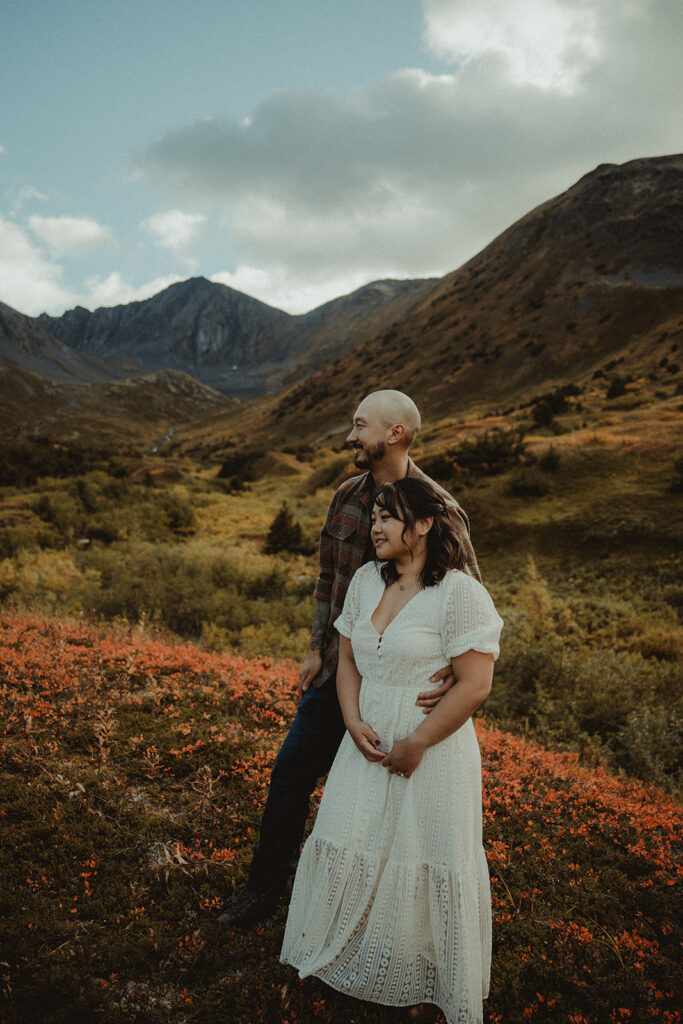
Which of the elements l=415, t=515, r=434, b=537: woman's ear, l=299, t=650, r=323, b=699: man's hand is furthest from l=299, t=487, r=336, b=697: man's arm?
l=415, t=515, r=434, b=537: woman's ear

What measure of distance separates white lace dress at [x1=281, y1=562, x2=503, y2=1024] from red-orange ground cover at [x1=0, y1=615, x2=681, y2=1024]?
1.67 ft

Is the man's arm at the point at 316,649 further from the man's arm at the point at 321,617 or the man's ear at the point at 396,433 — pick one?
the man's ear at the point at 396,433

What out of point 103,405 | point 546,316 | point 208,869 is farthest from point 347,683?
point 103,405

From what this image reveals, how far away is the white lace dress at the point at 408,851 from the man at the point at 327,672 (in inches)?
16.4

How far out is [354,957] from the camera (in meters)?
→ 2.16

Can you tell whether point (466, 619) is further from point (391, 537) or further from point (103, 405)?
point (103, 405)

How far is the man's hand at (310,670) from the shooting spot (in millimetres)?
2754

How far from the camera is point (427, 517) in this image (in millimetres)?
2252

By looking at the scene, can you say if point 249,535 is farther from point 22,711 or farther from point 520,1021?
point 520,1021

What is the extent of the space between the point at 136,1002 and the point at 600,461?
16.3m

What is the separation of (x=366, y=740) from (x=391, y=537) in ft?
2.97

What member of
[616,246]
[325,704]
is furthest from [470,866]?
[616,246]

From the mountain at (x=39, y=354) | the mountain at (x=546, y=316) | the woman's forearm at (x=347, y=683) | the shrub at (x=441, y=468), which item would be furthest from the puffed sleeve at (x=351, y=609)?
the mountain at (x=39, y=354)

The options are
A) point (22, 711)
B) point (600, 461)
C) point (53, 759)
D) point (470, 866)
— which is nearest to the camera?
point (470, 866)
